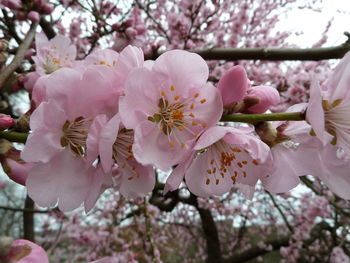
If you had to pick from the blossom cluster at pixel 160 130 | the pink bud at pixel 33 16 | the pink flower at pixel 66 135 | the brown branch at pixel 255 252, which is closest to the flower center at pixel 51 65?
the pink bud at pixel 33 16

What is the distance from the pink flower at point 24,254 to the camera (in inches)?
23.5

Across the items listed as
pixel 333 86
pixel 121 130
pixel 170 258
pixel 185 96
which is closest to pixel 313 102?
pixel 333 86

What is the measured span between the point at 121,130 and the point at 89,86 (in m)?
0.14

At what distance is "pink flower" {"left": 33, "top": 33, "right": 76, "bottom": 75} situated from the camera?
1487mm

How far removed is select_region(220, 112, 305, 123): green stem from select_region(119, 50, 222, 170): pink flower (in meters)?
0.04

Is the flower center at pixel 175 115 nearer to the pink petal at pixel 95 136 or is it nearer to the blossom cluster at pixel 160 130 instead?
the blossom cluster at pixel 160 130

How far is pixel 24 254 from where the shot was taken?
0.61 meters

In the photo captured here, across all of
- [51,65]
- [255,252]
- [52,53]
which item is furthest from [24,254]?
[255,252]

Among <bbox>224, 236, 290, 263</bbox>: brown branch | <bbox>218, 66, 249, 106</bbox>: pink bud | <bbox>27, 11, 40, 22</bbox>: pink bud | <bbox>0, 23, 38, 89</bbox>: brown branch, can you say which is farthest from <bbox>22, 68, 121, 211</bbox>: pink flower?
<bbox>224, 236, 290, 263</bbox>: brown branch

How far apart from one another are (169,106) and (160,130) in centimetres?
6

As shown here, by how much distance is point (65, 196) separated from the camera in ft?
2.39

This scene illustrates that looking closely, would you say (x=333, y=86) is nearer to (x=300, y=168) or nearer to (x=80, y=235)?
(x=300, y=168)

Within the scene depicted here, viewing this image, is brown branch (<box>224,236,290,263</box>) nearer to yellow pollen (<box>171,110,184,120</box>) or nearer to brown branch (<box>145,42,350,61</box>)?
brown branch (<box>145,42,350,61</box>)

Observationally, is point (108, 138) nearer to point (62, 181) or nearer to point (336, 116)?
point (62, 181)
